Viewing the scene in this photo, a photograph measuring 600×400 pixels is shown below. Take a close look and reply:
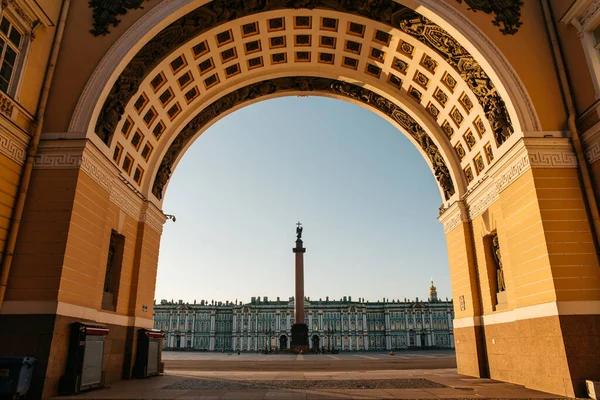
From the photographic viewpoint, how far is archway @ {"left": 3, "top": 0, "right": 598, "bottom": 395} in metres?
13.5

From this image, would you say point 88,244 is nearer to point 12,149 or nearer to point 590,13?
point 12,149

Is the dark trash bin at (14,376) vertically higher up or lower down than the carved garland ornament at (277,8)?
lower down

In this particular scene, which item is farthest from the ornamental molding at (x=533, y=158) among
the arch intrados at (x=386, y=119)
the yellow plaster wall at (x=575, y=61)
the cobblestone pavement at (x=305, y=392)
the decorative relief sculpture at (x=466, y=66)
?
the cobblestone pavement at (x=305, y=392)

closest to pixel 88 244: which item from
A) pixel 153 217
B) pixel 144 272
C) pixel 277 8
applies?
pixel 144 272

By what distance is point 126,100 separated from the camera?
16.6 m

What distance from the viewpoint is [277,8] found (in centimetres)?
1803

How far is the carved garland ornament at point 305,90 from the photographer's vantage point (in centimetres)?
2177

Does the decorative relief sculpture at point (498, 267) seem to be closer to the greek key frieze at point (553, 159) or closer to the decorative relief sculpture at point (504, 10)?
the greek key frieze at point (553, 159)

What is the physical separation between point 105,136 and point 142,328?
8.63 m

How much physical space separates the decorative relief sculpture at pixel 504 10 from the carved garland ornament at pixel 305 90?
6476 mm

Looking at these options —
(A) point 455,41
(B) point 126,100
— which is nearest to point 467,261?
(A) point 455,41

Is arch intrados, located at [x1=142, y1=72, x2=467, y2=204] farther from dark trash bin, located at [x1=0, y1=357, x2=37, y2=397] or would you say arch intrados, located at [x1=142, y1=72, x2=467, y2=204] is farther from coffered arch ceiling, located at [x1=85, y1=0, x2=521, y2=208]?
dark trash bin, located at [x1=0, y1=357, x2=37, y2=397]

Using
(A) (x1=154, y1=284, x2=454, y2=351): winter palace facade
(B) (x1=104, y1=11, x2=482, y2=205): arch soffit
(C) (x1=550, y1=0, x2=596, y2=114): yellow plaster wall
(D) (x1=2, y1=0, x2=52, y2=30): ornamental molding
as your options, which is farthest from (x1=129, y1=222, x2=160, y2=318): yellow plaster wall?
(A) (x1=154, y1=284, x2=454, y2=351): winter palace facade

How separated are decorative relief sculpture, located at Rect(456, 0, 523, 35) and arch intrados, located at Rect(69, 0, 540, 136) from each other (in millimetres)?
909
